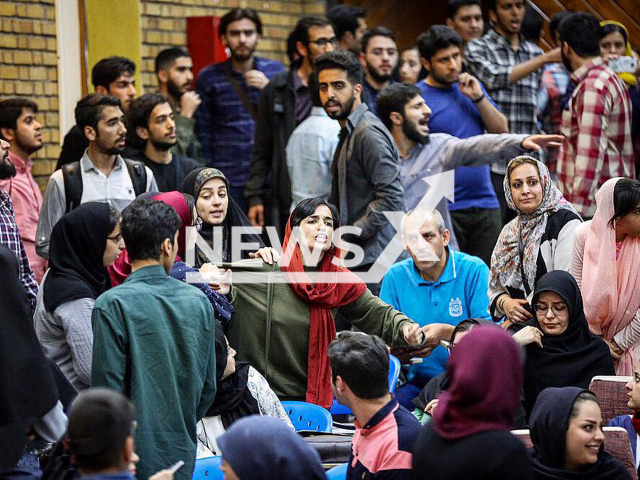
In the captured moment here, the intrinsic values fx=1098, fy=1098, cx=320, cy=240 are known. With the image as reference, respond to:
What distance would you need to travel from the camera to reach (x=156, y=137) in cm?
652

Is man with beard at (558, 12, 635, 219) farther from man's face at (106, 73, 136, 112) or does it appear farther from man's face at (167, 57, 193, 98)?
man's face at (106, 73, 136, 112)

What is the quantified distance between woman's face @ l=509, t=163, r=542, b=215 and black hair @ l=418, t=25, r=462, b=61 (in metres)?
1.87

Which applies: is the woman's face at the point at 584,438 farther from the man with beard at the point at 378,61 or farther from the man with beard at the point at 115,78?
the man with beard at the point at 115,78

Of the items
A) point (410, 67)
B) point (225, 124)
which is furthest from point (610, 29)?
point (225, 124)

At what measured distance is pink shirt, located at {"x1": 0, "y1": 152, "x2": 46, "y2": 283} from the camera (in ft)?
20.3

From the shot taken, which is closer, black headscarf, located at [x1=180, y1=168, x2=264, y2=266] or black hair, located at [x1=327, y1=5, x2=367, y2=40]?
black headscarf, located at [x1=180, y1=168, x2=264, y2=266]

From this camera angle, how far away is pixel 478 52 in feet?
24.7

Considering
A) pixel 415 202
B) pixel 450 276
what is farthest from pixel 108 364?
pixel 415 202

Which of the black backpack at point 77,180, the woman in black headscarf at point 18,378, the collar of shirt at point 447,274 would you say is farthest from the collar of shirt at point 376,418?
the black backpack at point 77,180

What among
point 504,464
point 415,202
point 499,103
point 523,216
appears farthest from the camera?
point 499,103

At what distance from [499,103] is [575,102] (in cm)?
77

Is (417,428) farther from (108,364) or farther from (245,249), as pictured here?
(245,249)

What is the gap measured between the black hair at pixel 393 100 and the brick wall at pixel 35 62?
2.51 m

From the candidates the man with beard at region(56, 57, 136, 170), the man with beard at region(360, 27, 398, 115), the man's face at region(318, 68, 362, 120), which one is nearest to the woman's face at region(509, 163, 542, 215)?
the man's face at region(318, 68, 362, 120)
